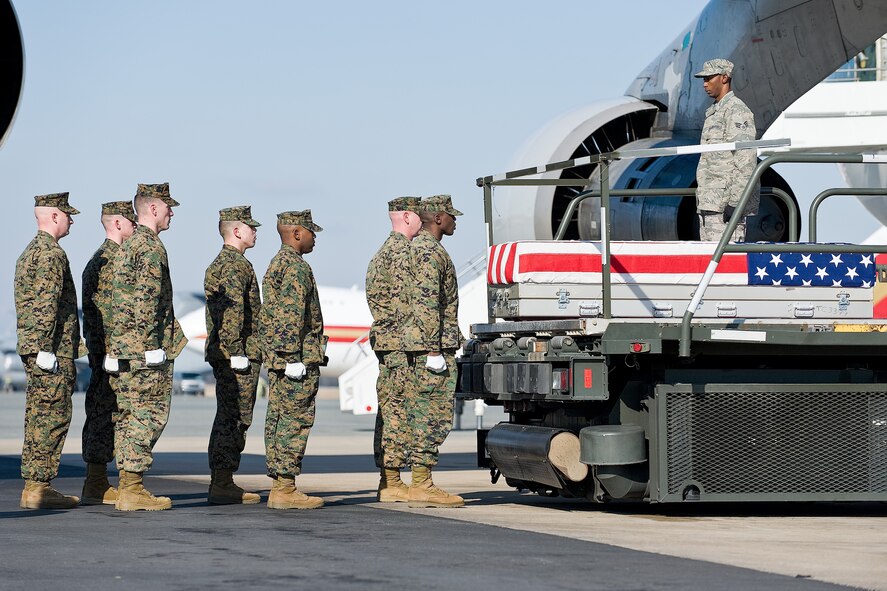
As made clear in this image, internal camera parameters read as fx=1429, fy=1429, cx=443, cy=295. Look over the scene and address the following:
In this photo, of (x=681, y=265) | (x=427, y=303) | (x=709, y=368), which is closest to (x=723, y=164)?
(x=681, y=265)

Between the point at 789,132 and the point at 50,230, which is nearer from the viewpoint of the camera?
the point at 50,230

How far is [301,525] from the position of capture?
8.71 metres

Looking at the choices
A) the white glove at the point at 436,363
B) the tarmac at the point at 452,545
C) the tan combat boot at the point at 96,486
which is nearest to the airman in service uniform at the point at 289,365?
the tarmac at the point at 452,545

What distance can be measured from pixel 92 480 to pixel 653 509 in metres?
4.19

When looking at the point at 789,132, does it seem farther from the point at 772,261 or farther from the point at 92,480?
the point at 92,480

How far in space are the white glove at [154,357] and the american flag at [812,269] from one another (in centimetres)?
395

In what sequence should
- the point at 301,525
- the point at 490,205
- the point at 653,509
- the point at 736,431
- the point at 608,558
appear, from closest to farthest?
the point at 608,558 < the point at 301,525 < the point at 736,431 < the point at 653,509 < the point at 490,205

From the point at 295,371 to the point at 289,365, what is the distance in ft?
0.24

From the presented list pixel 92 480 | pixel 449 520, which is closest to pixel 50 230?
pixel 92 480

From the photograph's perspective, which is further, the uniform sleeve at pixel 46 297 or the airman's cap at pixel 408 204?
the airman's cap at pixel 408 204

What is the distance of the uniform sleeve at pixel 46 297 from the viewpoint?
10.2 m

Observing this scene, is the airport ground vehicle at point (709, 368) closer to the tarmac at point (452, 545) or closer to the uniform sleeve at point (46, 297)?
the tarmac at point (452, 545)

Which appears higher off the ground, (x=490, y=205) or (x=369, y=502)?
(x=490, y=205)

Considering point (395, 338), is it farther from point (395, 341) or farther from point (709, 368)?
point (709, 368)
